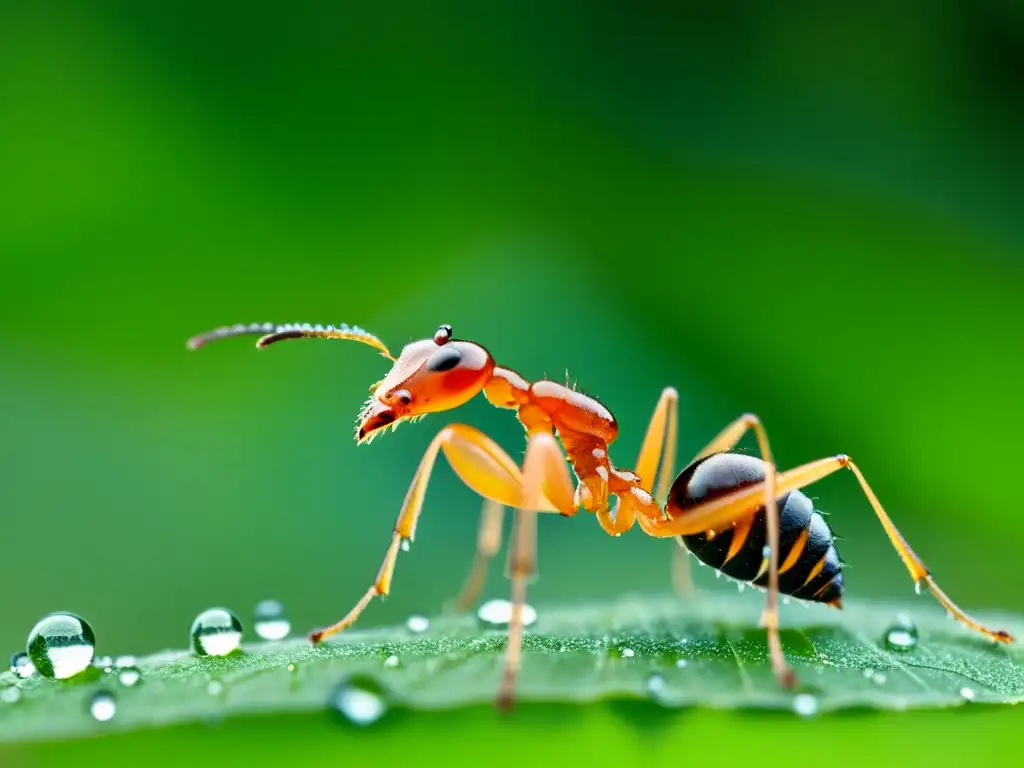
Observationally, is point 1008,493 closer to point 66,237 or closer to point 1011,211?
point 1011,211

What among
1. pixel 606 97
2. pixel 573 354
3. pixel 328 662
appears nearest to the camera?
pixel 328 662

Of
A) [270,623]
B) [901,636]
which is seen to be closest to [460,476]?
[270,623]

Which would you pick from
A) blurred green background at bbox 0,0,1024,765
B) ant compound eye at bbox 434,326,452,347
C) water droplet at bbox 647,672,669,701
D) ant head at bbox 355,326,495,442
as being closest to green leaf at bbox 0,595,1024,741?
water droplet at bbox 647,672,669,701

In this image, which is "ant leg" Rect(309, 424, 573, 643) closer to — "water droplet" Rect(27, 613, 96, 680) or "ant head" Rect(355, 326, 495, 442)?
"ant head" Rect(355, 326, 495, 442)

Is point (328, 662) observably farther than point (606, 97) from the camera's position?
No

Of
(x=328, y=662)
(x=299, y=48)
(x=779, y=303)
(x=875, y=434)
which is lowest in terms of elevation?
(x=328, y=662)

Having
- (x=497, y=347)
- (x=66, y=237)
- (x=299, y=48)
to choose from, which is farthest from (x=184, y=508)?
(x=299, y=48)

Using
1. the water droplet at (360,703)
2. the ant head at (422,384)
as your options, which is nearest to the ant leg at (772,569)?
the ant head at (422,384)
